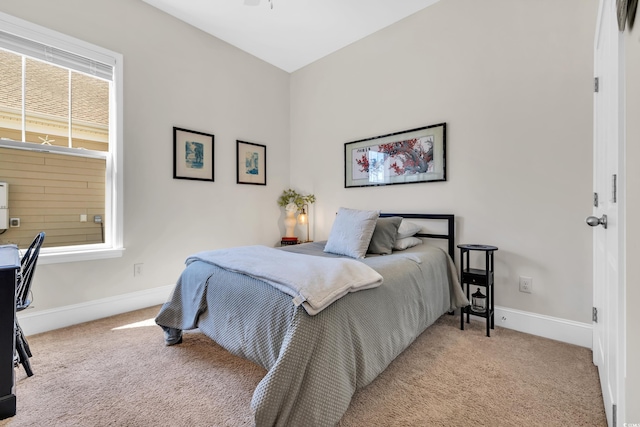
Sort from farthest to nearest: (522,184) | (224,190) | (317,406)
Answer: (224,190), (522,184), (317,406)

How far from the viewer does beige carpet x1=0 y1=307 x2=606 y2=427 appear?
1354 mm

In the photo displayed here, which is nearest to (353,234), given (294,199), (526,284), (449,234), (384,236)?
(384,236)

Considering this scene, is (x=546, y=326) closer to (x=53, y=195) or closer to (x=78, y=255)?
(x=78, y=255)

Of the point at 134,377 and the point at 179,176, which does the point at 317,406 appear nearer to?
the point at 134,377

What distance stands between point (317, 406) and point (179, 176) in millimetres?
2749

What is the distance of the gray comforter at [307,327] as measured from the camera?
3.81 feet

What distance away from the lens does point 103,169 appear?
106 inches

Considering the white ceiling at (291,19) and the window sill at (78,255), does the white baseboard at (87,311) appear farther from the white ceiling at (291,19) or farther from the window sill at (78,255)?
the white ceiling at (291,19)

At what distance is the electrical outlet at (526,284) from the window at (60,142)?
3584 millimetres

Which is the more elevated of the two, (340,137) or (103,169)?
(340,137)

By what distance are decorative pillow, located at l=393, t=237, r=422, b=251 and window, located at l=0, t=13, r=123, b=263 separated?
102 inches

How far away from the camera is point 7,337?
1.37 metres

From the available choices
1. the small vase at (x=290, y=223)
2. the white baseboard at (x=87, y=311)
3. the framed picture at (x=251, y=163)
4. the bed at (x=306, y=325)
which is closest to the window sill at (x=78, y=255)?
the white baseboard at (x=87, y=311)

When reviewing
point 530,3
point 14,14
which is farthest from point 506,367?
point 14,14
